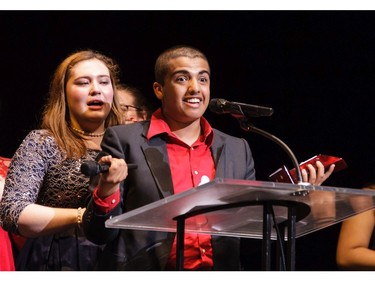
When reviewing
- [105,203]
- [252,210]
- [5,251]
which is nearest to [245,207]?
[252,210]

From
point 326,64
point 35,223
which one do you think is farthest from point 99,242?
point 326,64

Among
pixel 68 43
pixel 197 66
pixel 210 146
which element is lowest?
pixel 210 146

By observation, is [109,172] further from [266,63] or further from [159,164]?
[266,63]

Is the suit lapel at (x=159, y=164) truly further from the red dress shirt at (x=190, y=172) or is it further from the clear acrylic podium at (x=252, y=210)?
the clear acrylic podium at (x=252, y=210)

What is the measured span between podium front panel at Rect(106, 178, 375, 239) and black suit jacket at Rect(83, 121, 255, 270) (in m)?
0.14

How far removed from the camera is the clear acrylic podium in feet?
7.39

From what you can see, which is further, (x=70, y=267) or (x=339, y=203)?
(x=70, y=267)

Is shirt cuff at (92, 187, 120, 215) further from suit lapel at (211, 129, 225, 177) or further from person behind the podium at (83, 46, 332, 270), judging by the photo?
suit lapel at (211, 129, 225, 177)

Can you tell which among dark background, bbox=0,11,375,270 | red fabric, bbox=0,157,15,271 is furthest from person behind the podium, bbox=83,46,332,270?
dark background, bbox=0,11,375,270

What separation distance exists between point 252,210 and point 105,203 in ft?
1.64

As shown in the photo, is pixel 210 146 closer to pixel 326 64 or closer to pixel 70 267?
pixel 70 267

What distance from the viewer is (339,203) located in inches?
97.0

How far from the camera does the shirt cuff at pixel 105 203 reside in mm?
2656
